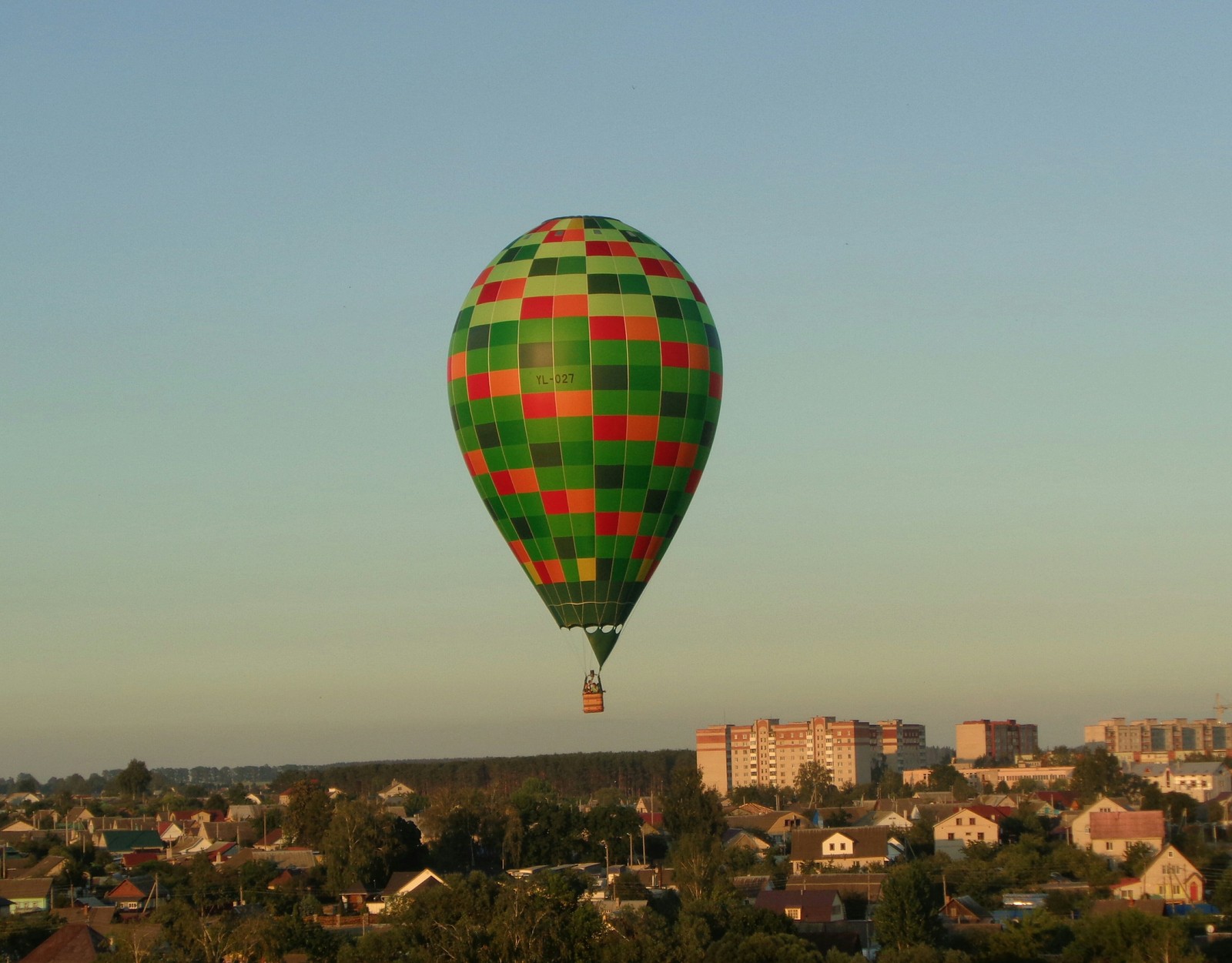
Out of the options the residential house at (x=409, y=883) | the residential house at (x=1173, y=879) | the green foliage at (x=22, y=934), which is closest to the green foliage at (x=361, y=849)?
the residential house at (x=409, y=883)

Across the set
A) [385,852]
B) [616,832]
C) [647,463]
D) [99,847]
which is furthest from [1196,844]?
[99,847]

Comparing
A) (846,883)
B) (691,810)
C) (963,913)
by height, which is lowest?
(963,913)

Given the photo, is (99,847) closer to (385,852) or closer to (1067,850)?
(385,852)

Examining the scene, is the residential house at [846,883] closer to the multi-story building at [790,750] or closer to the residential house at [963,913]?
the residential house at [963,913]

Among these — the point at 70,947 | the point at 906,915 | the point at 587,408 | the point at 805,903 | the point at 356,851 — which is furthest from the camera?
the point at 356,851

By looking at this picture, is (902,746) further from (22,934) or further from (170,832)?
(22,934)

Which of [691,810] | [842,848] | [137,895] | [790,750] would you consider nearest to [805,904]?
[842,848]

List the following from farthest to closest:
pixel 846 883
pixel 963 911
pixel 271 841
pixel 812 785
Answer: pixel 812 785 → pixel 271 841 → pixel 846 883 → pixel 963 911
